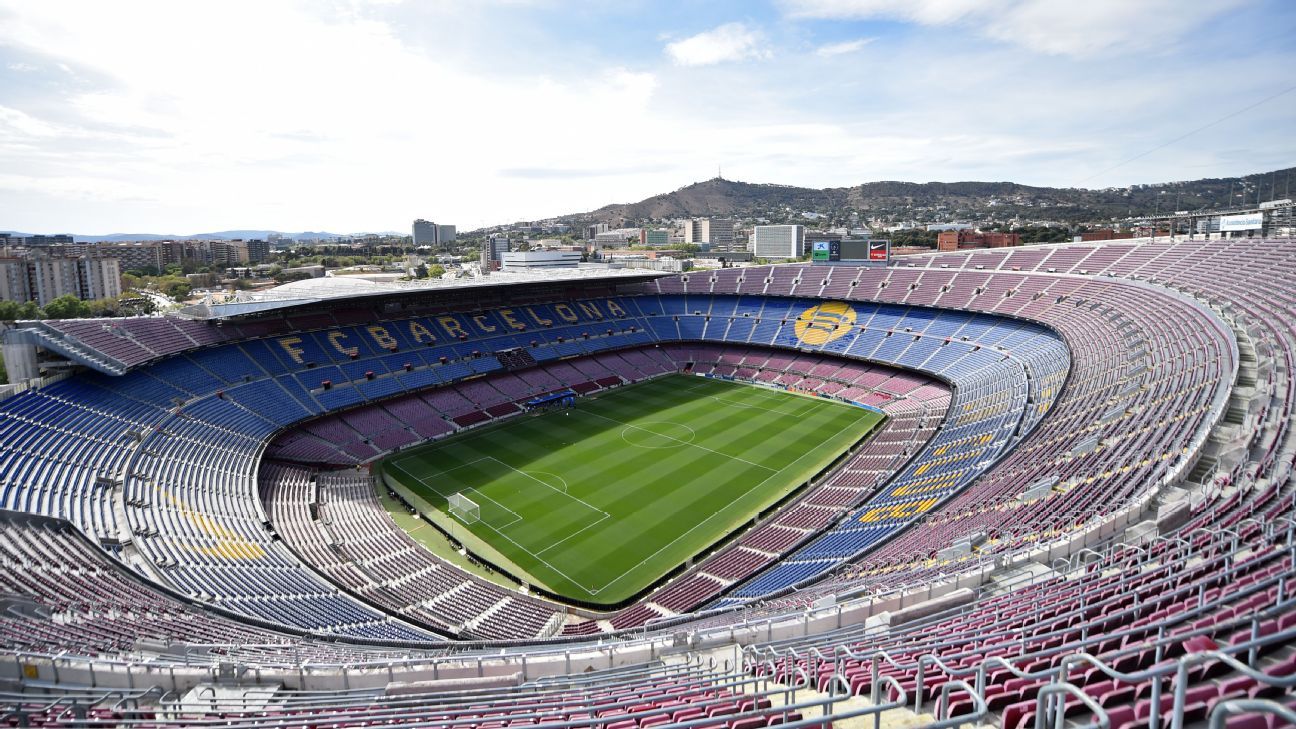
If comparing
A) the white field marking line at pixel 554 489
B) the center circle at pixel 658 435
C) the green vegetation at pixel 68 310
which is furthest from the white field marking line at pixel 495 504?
the green vegetation at pixel 68 310

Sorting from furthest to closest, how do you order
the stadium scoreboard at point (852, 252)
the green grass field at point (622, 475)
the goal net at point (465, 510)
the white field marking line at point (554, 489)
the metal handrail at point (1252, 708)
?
the stadium scoreboard at point (852, 252) → the white field marking line at point (554, 489) → the goal net at point (465, 510) → the green grass field at point (622, 475) → the metal handrail at point (1252, 708)

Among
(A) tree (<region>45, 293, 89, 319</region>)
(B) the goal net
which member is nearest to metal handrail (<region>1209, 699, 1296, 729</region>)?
(B) the goal net

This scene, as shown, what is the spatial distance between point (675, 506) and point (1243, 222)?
54.4 m

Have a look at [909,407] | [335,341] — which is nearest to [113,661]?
[335,341]

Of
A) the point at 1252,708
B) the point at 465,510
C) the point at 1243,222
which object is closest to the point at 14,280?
the point at 465,510

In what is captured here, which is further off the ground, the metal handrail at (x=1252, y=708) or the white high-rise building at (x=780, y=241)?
the white high-rise building at (x=780, y=241)

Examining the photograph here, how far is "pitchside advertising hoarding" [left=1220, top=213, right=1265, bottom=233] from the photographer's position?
51719 millimetres

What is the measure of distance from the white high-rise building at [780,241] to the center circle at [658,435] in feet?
418

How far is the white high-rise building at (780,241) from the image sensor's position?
166 metres

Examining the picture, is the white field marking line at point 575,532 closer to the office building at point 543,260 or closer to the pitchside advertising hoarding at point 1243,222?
the pitchside advertising hoarding at point 1243,222

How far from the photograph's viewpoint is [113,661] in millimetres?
12281

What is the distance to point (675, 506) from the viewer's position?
110ft

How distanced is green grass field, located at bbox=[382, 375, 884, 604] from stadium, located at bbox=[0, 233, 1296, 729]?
0.72 ft

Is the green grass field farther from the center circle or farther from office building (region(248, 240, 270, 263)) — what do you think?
office building (region(248, 240, 270, 263))
